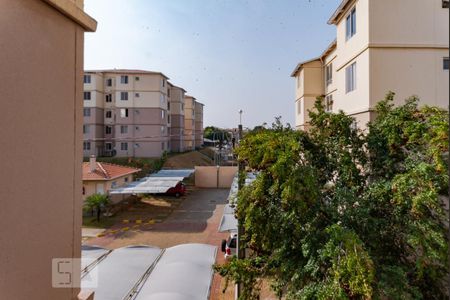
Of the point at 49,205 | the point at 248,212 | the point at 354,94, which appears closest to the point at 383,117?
the point at 248,212

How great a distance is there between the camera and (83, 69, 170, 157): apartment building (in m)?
42.7

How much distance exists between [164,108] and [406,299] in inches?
1674

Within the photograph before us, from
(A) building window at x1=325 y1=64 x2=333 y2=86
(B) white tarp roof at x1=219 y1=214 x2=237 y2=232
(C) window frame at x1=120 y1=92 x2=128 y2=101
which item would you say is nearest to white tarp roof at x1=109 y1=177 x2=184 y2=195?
(B) white tarp roof at x1=219 y1=214 x2=237 y2=232

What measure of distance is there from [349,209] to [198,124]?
64787mm

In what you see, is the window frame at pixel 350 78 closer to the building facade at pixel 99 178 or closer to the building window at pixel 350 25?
the building window at pixel 350 25

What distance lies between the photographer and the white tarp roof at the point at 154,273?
9805 millimetres

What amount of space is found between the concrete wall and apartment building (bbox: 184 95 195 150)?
79.0ft

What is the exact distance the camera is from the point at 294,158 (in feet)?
22.0

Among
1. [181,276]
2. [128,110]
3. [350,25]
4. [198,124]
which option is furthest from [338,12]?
[198,124]

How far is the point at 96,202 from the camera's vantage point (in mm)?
21656

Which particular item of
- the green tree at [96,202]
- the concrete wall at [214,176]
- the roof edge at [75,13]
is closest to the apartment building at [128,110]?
the concrete wall at [214,176]

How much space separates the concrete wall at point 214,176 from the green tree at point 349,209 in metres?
27.3

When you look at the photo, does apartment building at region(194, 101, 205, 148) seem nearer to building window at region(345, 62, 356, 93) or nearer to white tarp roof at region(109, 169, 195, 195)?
white tarp roof at region(109, 169, 195, 195)
